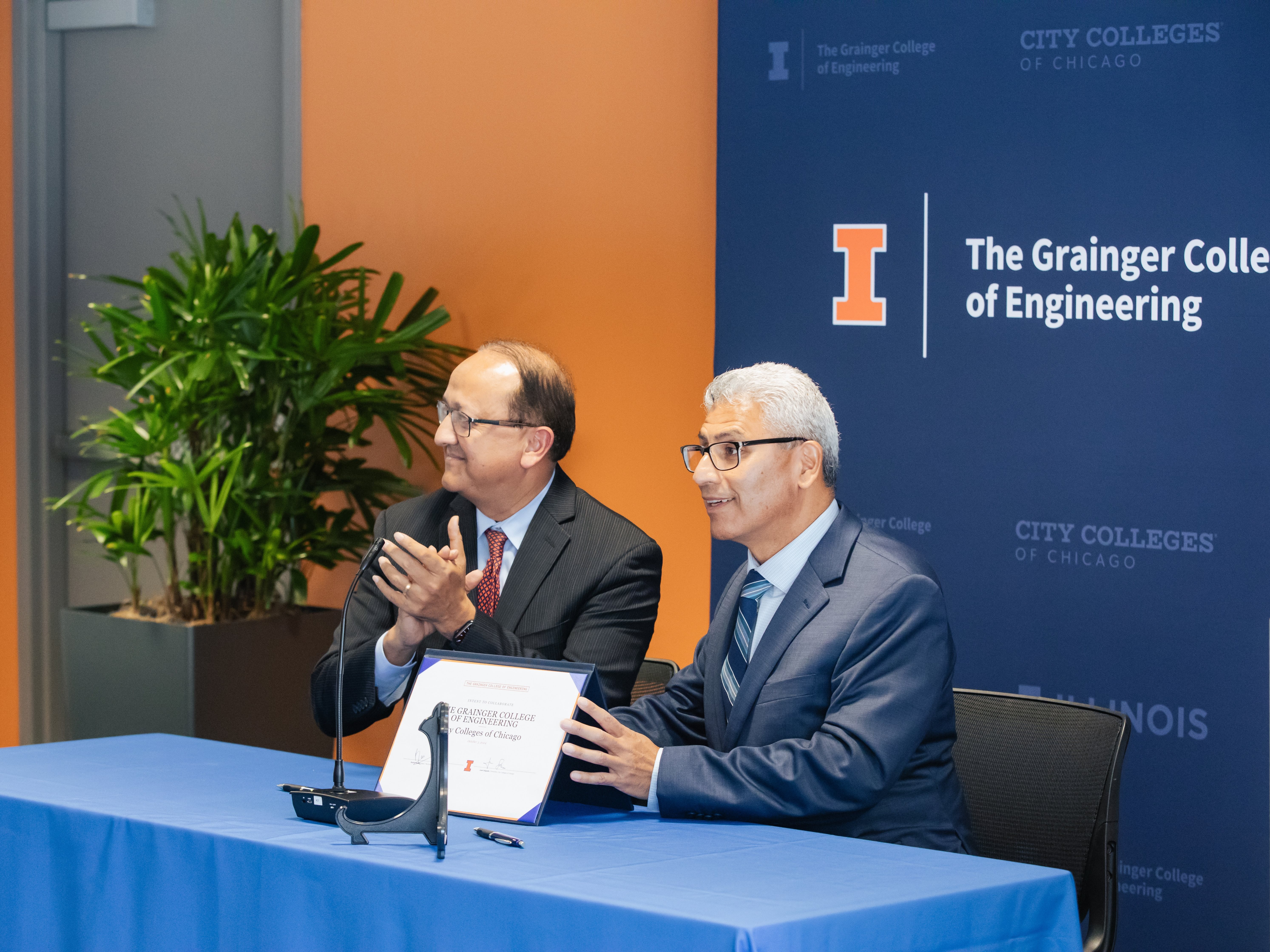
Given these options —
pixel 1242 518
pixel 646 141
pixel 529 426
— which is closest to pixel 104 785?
pixel 529 426

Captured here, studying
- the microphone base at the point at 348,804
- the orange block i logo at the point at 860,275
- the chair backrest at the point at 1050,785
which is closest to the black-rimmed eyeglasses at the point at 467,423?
the microphone base at the point at 348,804

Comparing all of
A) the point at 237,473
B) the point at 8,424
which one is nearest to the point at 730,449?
the point at 237,473

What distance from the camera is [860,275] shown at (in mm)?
3662

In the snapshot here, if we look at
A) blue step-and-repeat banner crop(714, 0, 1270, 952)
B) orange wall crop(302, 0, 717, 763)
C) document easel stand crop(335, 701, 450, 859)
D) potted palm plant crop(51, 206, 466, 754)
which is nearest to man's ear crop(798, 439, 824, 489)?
document easel stand crop(335, 701, 450, 859)

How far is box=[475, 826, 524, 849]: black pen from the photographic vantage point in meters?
1.95

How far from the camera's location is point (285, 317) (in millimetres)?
4215

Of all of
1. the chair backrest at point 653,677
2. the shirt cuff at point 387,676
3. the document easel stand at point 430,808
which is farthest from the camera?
the chair backrest at point 653,677

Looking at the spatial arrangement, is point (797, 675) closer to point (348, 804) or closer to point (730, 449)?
point (730, 449)

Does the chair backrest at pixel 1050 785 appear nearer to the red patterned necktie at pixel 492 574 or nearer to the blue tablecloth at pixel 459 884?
the blue tablecloth at pixel 459 884

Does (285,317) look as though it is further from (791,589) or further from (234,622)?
(791,589)

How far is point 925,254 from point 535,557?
4.24ft

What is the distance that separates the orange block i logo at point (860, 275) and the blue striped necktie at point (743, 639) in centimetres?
129

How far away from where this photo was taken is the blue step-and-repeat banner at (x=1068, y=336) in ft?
10.5

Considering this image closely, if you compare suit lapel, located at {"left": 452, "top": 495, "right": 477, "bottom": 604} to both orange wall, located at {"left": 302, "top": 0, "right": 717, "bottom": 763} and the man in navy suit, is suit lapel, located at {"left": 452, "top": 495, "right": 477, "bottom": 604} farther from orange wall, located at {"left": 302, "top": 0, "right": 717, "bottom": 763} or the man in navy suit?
orange wall, located at {"left": 302, "top": 0, "right": 717, "bottom": 763}
